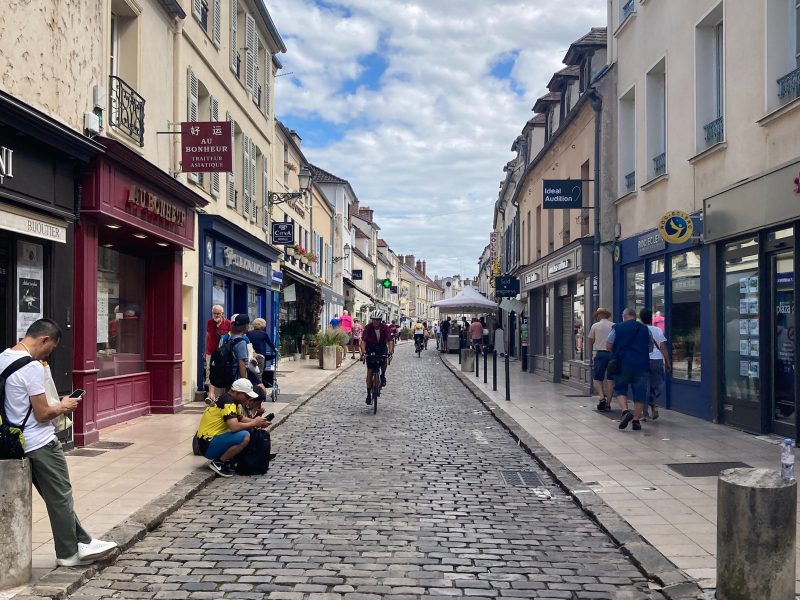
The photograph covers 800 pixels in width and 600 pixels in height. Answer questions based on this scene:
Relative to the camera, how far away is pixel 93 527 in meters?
5.65

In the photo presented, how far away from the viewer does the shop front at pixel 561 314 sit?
17.0 meters

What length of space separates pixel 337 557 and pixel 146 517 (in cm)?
173

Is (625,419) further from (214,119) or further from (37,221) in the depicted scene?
(214,119)

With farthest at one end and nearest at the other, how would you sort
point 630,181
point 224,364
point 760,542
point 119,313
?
1. point 630,181
2. point 119,313
3. point 224,364
4. point 760,542

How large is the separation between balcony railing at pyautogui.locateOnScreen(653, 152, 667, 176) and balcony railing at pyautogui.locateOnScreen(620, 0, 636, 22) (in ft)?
10.7

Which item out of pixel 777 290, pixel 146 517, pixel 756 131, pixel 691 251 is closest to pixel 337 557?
pixel 146 517

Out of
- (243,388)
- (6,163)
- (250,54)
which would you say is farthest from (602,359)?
(250,54)

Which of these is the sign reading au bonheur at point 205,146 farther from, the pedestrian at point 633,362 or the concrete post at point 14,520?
the concrete post at point 14,520

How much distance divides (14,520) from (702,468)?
646cm

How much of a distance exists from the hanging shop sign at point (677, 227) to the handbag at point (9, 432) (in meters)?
9.44

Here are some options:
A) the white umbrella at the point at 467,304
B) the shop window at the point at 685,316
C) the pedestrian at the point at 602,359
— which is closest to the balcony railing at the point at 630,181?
the shop window at the point at 685,316

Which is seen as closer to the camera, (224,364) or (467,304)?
(224,364)

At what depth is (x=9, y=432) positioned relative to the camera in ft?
14.3

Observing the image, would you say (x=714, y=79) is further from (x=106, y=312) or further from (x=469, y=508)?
(x=106, y=312)
